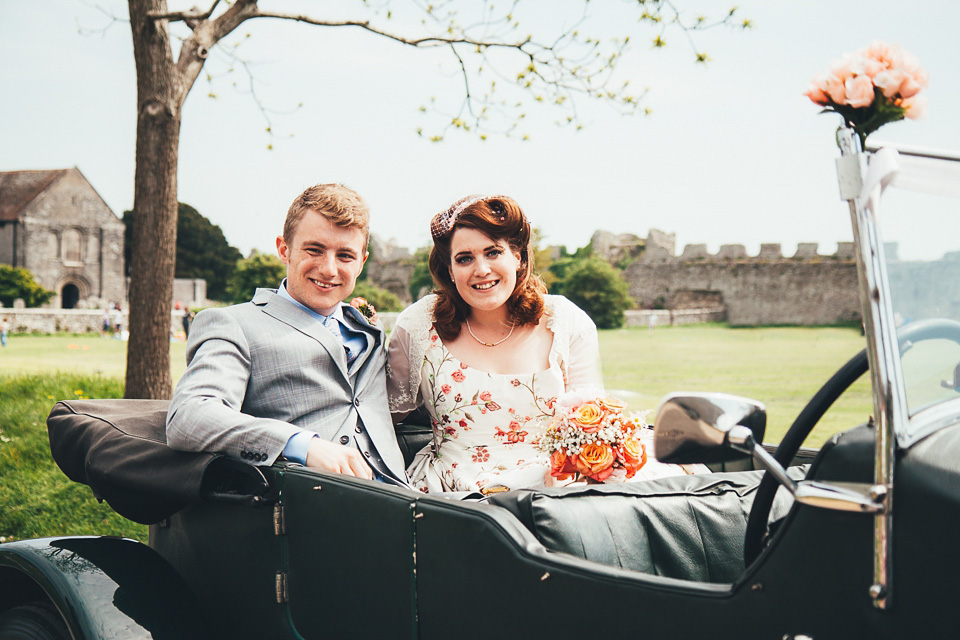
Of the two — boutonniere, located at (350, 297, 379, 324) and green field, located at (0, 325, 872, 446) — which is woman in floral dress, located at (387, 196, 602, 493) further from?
green field, located at (0, 325, 872, 446)

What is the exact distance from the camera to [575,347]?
10.4ft

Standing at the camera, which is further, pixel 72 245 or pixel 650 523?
pixel 72 245

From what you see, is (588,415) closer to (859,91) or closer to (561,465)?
(561,465)

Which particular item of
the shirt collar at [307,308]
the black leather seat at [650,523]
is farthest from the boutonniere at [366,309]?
the black leather seat at [650,523]

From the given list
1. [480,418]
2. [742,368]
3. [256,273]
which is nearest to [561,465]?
[480,418]

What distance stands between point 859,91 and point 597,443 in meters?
1.47

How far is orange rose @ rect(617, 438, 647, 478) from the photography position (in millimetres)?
2521

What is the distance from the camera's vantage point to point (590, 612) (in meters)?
1.36

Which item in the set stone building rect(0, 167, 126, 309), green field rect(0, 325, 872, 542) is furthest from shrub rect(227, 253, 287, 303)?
green field rect(0, 325, 872, 542)

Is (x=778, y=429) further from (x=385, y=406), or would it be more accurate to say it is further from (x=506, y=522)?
(x=506, y=522)

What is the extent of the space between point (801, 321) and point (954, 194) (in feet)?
186

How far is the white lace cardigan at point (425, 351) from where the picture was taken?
3.08m

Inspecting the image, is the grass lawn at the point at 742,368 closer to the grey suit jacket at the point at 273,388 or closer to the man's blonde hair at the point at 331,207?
the grey suit jacket at the point at 273,388

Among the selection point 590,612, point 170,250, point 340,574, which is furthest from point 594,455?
point 170,250
